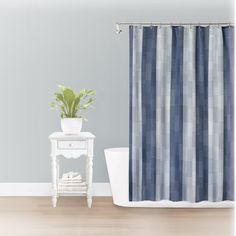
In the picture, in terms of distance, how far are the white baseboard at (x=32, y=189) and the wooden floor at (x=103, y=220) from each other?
0.96 feet

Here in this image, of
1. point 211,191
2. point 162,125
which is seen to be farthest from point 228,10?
point 211,191

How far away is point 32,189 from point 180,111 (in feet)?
6.05

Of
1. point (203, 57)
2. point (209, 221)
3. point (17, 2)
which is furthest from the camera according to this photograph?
point (17, 2)

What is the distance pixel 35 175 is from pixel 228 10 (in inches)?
107

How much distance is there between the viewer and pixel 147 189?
4.46 meters

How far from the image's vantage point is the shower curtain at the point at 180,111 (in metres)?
4.42

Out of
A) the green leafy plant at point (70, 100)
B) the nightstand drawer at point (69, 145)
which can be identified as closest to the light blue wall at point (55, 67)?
the green leafy plant at point (70, 100)

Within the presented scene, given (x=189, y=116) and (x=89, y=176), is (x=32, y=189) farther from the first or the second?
(x=189, y=116)

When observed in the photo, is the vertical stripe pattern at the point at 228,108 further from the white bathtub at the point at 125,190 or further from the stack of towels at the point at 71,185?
the stack of towels at the point at 71,185

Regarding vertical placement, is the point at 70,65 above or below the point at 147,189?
above

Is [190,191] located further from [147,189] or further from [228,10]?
[228,10]

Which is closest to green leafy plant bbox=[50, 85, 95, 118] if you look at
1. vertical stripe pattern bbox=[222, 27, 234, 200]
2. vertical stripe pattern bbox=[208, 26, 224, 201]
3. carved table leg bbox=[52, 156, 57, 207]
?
carved table leg bbox=[52, 156, 57, 207]

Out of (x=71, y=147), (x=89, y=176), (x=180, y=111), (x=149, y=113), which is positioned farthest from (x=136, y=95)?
(x=89, y=176)

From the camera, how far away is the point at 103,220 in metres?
4.02
